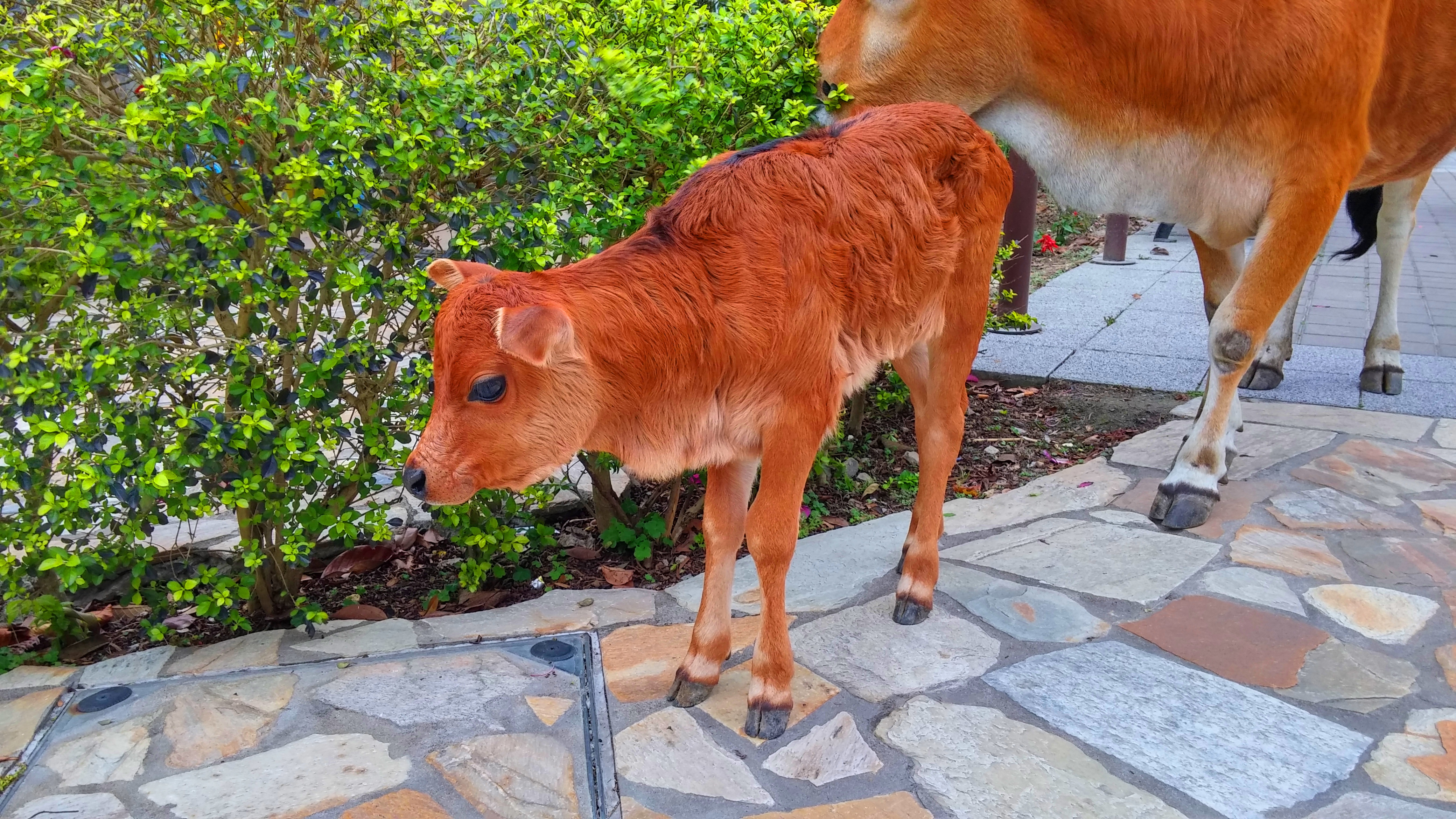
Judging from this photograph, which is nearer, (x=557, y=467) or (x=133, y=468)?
(x=557, y=467)

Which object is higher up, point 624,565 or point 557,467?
point 557,467

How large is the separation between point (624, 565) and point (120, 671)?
176 cm

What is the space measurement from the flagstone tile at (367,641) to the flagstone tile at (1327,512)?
11.0 ft

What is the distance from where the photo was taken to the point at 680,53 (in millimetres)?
3541

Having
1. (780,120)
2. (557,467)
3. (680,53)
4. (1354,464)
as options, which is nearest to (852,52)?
(780,120)

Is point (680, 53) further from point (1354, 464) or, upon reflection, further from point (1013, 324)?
point (1013, 324)

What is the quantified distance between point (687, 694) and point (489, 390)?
3.72 ft

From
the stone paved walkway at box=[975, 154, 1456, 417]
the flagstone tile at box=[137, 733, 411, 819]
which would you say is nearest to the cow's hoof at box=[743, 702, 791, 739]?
the flagstone tile at box=[137, 733, 411, 819]

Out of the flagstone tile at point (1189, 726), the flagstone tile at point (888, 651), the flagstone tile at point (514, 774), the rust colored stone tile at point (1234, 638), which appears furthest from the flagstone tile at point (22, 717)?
the rust colored stone tile at point (1234, 638)

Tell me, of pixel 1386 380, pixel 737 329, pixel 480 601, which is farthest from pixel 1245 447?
pixel 480 601

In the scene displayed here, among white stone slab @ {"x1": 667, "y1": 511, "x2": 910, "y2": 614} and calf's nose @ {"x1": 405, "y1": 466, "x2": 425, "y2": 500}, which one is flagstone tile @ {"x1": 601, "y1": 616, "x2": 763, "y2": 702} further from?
calf's nose @ {"x1": 405, "y1": 466, "x2": 425, "y2": 500}

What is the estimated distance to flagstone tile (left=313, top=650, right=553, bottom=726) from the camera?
2.77 meters

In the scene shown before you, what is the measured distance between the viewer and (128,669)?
3.04 meters

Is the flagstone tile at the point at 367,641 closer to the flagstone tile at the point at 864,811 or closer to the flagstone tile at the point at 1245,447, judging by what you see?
the flagstone tile at the point at 864,811
